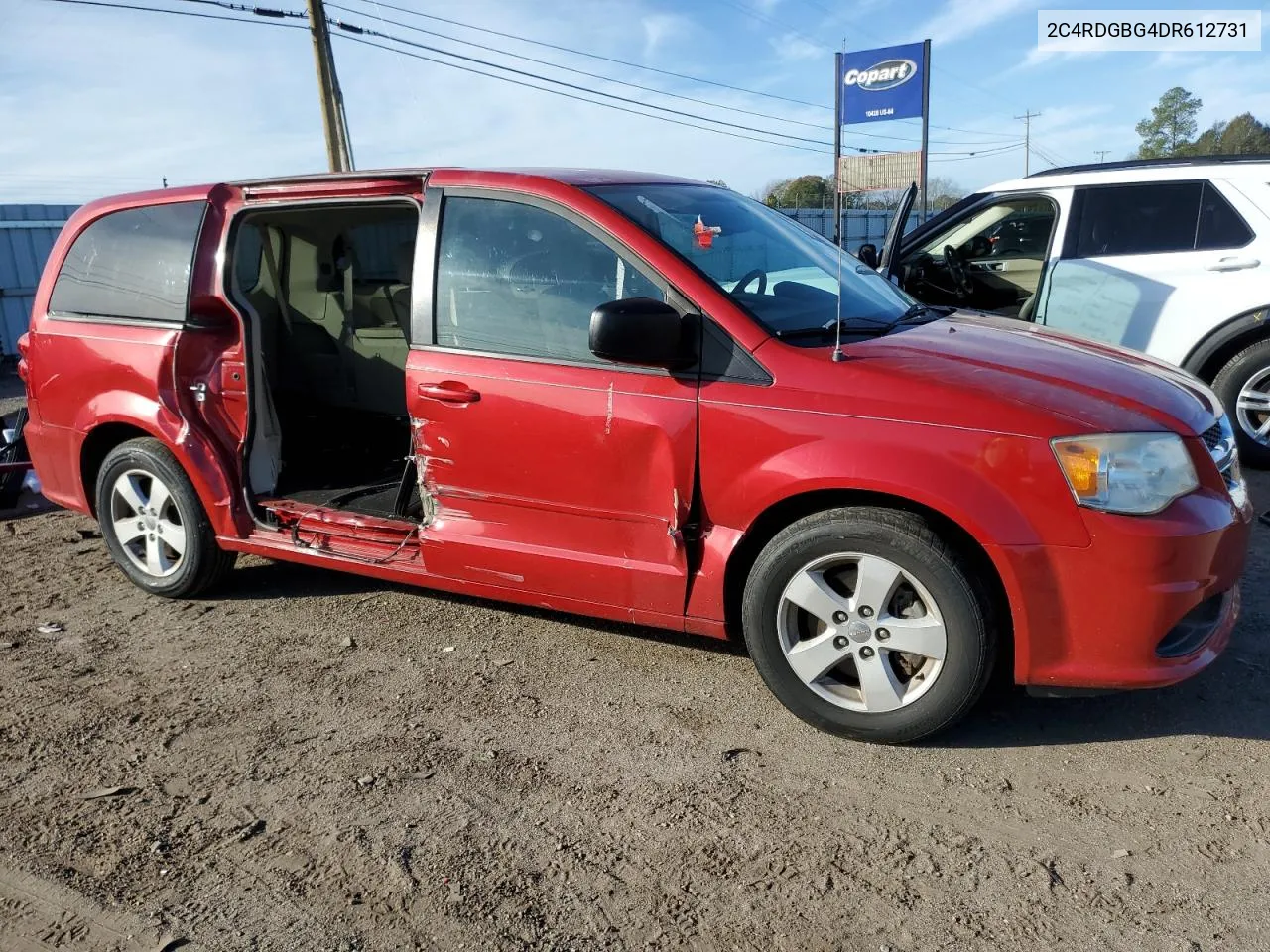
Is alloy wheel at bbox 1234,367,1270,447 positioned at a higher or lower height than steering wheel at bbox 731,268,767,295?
lower

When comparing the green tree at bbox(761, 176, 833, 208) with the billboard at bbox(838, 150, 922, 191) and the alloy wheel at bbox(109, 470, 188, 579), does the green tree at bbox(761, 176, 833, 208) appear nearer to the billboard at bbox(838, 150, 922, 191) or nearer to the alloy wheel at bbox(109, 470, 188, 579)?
the billboard at bbox(838, 150, 922, 191)

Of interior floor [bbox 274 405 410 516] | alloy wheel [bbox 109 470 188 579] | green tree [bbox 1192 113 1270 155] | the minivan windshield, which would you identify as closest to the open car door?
the minivan windshield

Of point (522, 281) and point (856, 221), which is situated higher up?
point (856, 221)

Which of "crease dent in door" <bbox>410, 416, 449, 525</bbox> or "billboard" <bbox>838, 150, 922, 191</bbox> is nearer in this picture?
"crease dent in door" <bbox>410, 416, 449, 525</bbox>

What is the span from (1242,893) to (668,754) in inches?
62.1

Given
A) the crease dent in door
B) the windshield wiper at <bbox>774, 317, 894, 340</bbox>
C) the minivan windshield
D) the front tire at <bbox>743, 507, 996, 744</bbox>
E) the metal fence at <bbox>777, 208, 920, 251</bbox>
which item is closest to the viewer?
the front tire at <bbox>743, 507, 996, 744</bbox>

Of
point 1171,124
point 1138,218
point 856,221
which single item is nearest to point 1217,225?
point 1138,218

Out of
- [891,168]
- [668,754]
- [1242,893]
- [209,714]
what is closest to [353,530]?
[209,714]

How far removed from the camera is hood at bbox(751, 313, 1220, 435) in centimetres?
289

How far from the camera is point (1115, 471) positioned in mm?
2836

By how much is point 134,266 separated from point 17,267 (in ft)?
39.9

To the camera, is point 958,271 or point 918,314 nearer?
point 918,314

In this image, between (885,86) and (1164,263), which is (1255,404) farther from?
(885,86)

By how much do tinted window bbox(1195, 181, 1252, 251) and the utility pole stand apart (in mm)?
16955
